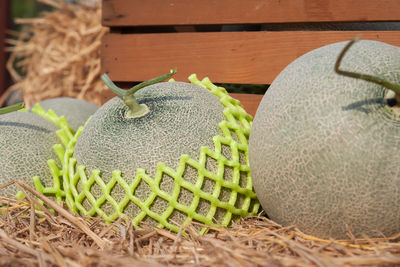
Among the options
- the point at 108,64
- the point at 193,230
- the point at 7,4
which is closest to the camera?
the point at 193,230

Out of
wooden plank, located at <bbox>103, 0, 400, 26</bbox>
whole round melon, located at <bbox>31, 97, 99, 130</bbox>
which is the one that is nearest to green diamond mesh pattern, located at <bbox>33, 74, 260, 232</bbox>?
wooden plank, located at <bbox>103, 0, 400, 26</bbox>

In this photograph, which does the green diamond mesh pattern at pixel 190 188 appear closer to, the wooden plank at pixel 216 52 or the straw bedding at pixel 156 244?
the straw bedding at pixel 156 244

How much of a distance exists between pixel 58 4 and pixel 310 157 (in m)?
4.15

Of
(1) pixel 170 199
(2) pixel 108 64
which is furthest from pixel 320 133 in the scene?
(2) pixel 108 64

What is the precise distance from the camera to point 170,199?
1.45m

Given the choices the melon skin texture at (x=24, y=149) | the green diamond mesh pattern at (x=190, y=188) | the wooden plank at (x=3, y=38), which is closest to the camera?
the green diamond mesh pattern at (x=190, y=188)

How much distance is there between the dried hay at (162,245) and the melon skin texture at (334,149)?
0.08m

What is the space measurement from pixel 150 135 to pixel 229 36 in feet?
2.71

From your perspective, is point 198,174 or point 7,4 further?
point 7,4

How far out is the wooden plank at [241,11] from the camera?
1.79 metres

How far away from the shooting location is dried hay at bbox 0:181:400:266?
1.12 meters

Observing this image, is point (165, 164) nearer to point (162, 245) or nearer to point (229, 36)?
point (162, 245)

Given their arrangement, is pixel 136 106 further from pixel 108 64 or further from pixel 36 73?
pixel 36 73

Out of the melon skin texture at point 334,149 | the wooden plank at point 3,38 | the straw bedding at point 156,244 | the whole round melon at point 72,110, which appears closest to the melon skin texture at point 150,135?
the straw bedding at point 156,244
